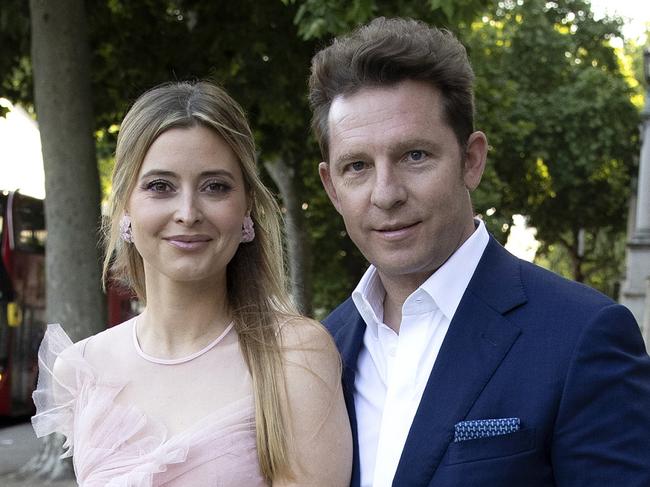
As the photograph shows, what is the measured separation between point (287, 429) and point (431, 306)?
1.88 feet

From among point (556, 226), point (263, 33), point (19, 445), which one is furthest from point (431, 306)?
point (556, 226)

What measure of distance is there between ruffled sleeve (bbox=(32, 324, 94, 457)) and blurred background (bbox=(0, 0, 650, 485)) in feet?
6.22

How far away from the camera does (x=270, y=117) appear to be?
13.1 m

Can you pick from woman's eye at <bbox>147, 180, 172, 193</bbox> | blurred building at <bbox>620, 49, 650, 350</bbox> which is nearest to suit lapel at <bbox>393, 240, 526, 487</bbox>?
woman's eye at <bbox>147, 180, 172, 193</bbox>

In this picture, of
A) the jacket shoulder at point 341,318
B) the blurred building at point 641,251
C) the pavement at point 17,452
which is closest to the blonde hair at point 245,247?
the jacket shoulder at point 341,318

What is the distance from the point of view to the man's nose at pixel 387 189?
2.88m

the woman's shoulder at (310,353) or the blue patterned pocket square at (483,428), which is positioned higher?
the woman's shoulder at (310,353)

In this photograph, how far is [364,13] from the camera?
9.16 metres

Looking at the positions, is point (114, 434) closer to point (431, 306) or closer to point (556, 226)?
point (431, 306)

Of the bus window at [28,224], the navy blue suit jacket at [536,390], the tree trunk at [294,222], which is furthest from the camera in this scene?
the tree trunk at [294,222]

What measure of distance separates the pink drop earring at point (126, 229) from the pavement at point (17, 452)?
680cm

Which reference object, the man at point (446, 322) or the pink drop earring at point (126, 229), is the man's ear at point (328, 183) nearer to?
the man at point (446, 322)

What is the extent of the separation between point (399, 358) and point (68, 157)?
24.3ft

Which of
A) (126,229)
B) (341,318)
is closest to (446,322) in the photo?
(341,318)
